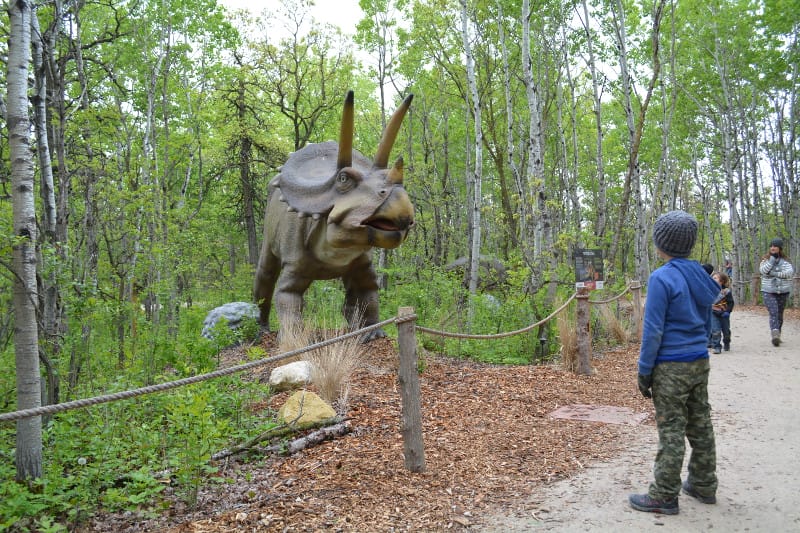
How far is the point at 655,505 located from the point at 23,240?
3.49 m

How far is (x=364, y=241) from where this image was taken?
5.11 metres

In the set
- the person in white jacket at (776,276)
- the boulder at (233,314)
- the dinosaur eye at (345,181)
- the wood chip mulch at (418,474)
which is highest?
the dinosaur eye at (345,181)

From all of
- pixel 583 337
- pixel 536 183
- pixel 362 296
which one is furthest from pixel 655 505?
pixel 536 183

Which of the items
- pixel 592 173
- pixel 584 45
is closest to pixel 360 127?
pixel 584 45

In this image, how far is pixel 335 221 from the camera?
5152 mm

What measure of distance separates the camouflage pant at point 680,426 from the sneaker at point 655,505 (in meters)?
0.02

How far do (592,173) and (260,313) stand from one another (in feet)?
73.7

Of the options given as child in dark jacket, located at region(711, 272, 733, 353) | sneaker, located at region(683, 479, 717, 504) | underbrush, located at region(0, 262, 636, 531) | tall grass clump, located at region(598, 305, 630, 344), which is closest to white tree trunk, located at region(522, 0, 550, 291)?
underbrush, located at region(0, 262, 636, 531)

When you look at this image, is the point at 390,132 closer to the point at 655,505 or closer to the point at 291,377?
the point at 291,377

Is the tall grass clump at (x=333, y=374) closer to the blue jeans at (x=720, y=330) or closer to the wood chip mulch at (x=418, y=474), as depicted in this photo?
the wood chip mulch at (x=418, y=474)

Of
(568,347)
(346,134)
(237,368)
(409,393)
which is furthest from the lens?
(568,347)

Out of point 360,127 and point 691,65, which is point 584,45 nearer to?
point 691,65

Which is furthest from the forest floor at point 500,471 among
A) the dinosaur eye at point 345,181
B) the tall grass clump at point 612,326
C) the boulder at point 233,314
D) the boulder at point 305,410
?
the tall grass clump at point 612,326

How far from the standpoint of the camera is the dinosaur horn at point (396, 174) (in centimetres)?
478
